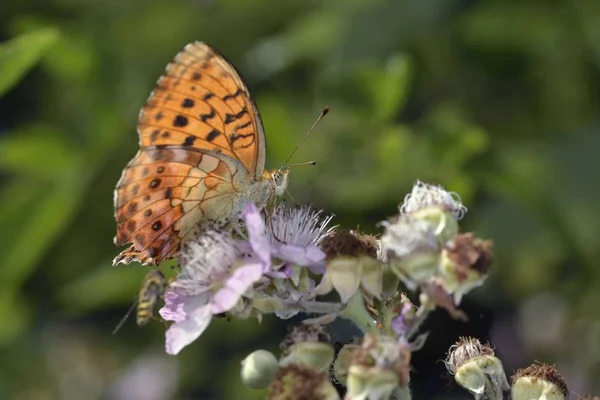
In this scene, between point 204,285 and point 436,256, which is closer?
point 436,256

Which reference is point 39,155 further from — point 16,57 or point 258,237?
point 258,237

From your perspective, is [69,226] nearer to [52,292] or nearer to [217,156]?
[52,292]

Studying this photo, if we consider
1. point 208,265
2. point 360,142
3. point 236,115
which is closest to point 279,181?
point 236,115

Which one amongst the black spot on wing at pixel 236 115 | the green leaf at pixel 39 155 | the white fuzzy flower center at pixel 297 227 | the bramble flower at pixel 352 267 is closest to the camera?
the bramble flower at pixel 352 267

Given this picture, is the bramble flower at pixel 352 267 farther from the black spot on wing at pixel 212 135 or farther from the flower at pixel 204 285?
the black spot on wing at pixel 212 135

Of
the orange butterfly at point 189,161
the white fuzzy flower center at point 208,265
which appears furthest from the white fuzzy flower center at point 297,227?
the orange butterfly at point 189,161

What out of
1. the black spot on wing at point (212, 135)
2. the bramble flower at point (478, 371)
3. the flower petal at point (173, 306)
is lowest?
the flower petal at point (173, 306)

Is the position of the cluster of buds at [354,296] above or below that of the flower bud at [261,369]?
above

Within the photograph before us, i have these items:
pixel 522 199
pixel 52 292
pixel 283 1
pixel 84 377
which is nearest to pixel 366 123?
pixel 522 199
